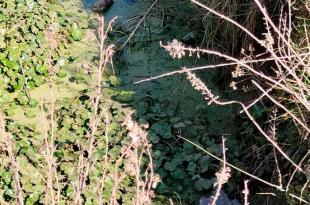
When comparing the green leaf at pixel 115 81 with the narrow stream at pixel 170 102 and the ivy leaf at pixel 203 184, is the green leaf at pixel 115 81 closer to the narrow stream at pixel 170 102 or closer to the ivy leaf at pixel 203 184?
the narrow stream at pixel 170 102

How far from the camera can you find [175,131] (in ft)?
15.2

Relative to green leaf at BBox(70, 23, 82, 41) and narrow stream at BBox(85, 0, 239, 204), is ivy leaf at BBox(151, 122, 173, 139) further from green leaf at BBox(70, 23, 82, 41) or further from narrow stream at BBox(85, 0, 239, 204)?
green leaf at BBox(70, 23, 82, 41)

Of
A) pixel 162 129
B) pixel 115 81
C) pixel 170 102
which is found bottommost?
pixel 162 129

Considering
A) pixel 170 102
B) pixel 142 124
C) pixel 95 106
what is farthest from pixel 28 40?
pixel 95 106

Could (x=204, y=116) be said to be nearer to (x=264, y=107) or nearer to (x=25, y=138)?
(x=264, y=107)

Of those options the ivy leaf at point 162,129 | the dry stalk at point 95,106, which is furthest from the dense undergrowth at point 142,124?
the dry stalk at point 95,106

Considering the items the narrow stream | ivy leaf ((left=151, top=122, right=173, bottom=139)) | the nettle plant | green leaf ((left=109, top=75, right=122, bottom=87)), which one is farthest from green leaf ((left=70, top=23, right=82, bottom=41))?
ivy leaf ((left=151, top=122, right=173, bottom=139))

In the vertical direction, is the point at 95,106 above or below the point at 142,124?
above

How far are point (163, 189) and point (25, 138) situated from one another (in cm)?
109

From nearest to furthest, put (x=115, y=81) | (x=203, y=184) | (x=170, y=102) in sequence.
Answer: (x=203, y=184), (x=170, y=102), (x=115, y=81)

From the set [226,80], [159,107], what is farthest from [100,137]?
[226,80]

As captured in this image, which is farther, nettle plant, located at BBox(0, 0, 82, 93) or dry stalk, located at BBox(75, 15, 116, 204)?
nettle plant, located at BBox(0, 0, 82, 93)

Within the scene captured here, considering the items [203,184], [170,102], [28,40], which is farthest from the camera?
[28,40]

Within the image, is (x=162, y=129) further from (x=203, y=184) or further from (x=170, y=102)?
(x=203, y=184)
